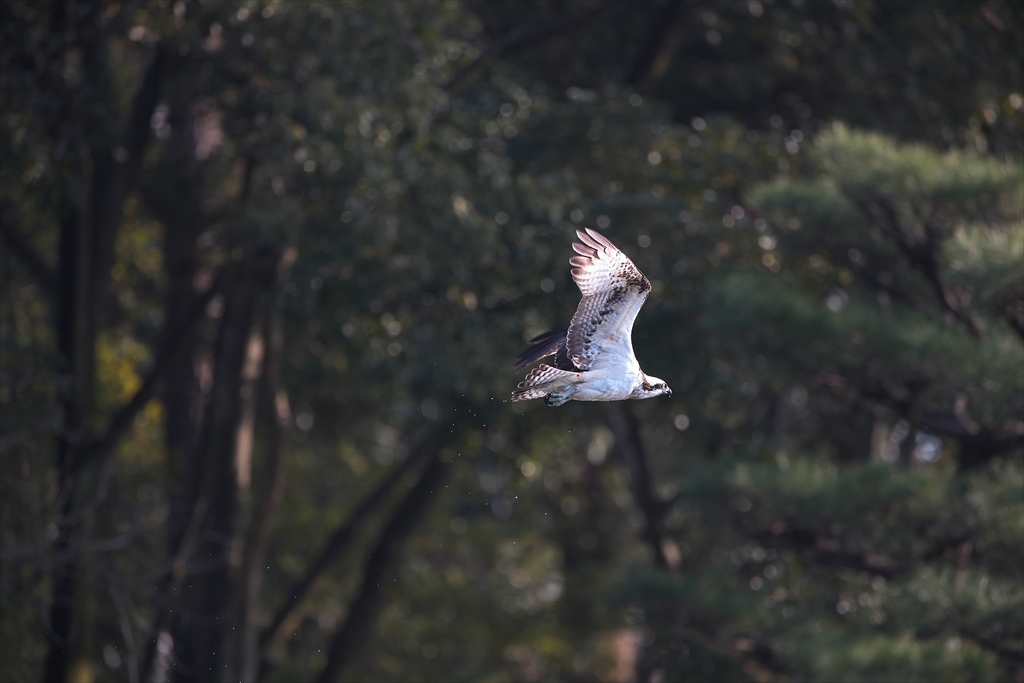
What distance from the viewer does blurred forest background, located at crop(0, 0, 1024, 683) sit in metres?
8.03

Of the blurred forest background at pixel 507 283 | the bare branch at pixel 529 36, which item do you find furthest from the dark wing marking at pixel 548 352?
the bare branch at pixel 529 36

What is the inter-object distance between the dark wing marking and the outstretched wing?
3.5 inches

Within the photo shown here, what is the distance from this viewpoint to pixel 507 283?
8.70 m

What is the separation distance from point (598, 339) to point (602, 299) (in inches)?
8.0

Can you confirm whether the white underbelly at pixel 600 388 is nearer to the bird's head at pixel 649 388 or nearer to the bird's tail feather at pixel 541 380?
the bird's tail feather at pixel 541 380

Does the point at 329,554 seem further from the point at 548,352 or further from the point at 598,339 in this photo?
the point at 598,339

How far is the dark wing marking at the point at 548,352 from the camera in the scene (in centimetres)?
601

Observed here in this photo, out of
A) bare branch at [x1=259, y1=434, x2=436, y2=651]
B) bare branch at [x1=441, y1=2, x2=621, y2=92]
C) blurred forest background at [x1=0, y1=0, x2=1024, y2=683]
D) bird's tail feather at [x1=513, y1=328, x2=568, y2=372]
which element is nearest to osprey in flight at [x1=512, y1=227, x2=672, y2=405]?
bird's tail feather at [x1=513, y1=328, x2=568, y2=372]

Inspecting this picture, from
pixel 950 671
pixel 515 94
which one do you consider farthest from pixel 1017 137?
pixel 950 671

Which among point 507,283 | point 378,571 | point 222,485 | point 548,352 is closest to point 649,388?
point 548,352

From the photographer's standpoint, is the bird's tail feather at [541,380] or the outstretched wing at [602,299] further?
the bird's tail feather at [541,380]

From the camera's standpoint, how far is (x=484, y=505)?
1625cm

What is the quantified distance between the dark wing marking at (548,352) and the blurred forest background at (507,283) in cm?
180

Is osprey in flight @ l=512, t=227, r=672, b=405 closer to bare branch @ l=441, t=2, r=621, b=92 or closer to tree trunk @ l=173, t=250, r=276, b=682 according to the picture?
bare branch @ l=441, t=2, r=621, b=92
